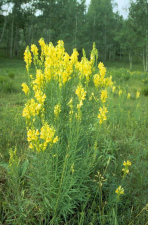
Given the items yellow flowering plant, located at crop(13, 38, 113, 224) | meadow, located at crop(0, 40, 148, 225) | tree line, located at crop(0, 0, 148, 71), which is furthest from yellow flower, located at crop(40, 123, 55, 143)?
tree line, located at crop(0, 0, 148, 71)

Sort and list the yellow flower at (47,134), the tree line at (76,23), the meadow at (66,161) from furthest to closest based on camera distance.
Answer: the tree line at (76,23), the meadow at (66,161), the yellow flower at (47,134)


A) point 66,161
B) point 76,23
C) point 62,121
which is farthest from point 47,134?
point 76,23

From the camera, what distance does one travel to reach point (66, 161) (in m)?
1.65

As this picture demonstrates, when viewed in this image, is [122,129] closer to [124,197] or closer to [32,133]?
[124,197]

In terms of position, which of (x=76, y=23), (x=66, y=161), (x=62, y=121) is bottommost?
(x=66, y=161)

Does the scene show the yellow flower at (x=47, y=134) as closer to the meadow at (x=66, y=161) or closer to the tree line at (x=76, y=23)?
the meadow at (x=66, y=161)

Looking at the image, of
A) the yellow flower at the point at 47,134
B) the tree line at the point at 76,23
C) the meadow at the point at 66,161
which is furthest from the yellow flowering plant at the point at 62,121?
the tree line at the point at 76,23

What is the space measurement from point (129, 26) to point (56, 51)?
24.3 m

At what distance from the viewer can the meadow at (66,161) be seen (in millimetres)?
1584

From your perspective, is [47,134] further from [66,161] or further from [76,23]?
[76,23]

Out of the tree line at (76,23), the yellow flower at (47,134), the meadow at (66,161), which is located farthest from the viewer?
the tree line at (76,23)

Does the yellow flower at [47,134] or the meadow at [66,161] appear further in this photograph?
the meadow at [66,161]

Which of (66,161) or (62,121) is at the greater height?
(62,121)

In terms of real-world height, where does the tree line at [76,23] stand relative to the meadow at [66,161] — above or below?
above
